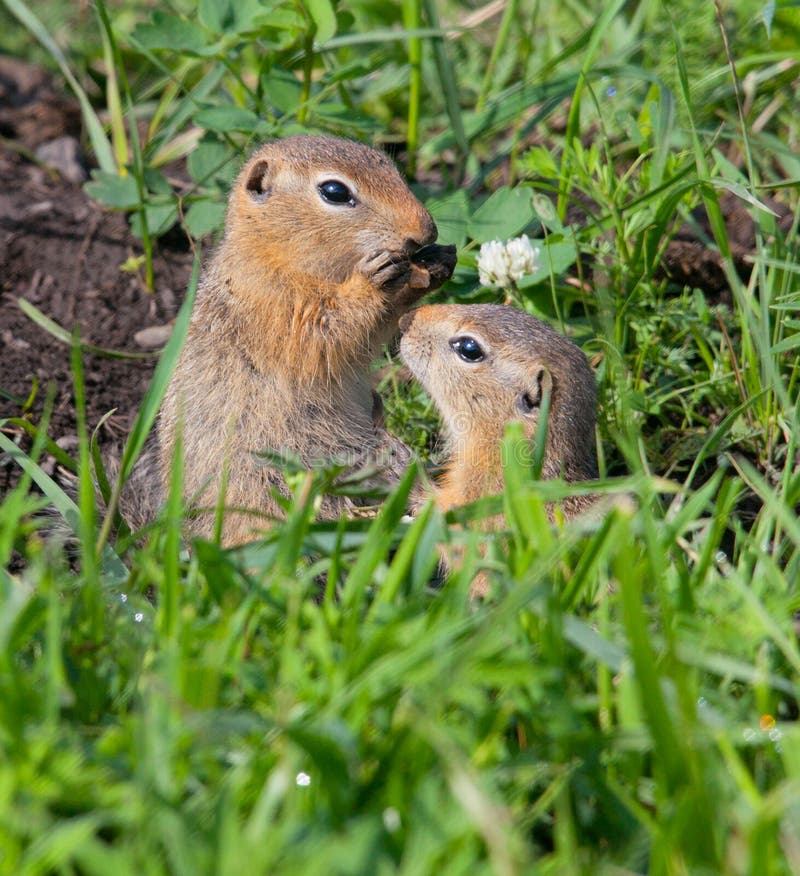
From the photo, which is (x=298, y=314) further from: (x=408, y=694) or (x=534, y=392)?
(x=408, y=694)

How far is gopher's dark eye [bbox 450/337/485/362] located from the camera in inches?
164

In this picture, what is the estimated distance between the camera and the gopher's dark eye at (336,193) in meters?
4.17

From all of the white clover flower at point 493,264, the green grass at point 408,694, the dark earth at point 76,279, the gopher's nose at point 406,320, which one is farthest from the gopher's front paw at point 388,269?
the dark earth at point 76,279

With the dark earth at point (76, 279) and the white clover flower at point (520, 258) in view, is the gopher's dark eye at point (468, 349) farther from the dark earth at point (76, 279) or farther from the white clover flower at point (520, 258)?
the dark earth at point (76, 279)

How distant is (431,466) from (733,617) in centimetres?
201

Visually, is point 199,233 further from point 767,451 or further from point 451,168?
point 767,451

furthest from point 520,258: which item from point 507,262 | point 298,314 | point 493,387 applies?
point 298,314

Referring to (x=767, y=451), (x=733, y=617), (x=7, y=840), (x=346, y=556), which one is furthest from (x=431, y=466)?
(x=7, y=840)

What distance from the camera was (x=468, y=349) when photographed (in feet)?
13.7

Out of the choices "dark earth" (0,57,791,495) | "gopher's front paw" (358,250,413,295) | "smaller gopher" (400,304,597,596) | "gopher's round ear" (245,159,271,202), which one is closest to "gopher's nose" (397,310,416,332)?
"smaller gopher" (400,304,597,596)

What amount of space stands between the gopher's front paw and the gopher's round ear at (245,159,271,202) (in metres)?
0.49

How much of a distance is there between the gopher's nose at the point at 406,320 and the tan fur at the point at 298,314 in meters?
0.04

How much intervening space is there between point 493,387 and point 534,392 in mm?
201

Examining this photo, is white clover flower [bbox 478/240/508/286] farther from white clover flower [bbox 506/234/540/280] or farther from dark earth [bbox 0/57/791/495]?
dark earth [bbox 0/57/791/495]
